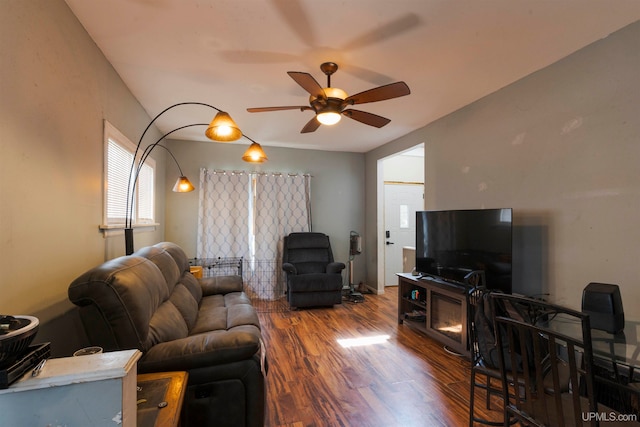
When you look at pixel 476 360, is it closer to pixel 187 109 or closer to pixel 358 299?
pixel 358 299

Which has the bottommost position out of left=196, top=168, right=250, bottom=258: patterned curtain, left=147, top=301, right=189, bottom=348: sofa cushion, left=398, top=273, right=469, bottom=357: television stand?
left=398, top=273, right=469, bottom=357: television stand

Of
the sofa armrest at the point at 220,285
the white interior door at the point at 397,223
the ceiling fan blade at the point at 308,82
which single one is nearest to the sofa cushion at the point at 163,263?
the sofa armrest at the point at 220,285

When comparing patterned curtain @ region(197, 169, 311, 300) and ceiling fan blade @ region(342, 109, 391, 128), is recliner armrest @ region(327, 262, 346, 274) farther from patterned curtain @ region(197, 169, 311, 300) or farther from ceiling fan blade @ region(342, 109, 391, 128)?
ceiling fan blade @ region(342, 109, 391, 128)

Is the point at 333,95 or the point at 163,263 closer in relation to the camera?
the point at 333,95

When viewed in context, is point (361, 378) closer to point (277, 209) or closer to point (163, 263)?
point (163, 263)

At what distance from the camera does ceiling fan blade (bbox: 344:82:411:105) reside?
6.54 ft

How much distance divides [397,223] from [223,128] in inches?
171

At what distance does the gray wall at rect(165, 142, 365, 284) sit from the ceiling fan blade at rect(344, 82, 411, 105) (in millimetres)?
2596

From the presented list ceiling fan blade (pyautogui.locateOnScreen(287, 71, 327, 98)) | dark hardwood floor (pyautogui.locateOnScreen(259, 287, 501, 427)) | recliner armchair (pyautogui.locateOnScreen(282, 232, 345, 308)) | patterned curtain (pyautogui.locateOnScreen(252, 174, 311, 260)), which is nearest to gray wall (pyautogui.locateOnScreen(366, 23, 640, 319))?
dark hardwood floor (pyautogui.locateOnScreen(259, 287, 501, 427))

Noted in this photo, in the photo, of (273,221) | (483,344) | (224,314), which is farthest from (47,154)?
(273,221)

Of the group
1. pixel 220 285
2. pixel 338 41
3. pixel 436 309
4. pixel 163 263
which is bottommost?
pixel 436 309

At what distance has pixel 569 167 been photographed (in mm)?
2213

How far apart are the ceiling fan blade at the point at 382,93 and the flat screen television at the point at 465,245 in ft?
4.48

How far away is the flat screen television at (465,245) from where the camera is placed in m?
2.48
